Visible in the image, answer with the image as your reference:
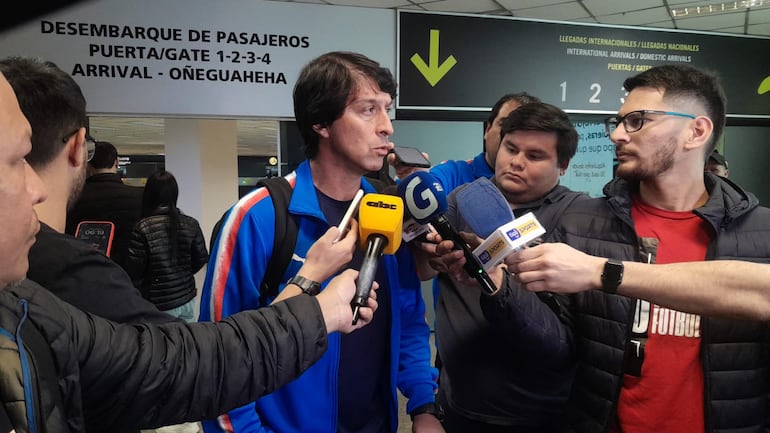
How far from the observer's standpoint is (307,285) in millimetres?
1039

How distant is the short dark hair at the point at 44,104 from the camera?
116 centimetres

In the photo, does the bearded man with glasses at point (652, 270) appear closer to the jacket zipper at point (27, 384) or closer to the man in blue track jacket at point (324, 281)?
the man in blue track jacket at point (324, 281)

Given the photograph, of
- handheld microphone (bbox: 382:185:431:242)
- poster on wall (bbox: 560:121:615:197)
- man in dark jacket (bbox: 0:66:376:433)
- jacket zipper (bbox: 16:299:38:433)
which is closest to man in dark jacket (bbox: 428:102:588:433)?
handheld microphone (bbox: 382:185:431:242)

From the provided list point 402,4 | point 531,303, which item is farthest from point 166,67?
point 531,303

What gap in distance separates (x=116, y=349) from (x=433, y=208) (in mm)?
713

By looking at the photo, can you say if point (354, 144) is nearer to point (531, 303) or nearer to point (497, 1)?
point (531, 303)

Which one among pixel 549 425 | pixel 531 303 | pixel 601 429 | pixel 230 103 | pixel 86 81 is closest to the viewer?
pixel 601 429

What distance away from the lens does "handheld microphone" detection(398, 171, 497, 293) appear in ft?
3.89

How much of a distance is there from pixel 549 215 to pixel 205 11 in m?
2.30

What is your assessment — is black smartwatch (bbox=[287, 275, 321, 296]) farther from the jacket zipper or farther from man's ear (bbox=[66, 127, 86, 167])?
man's ear (bbox=[66, 127, 86, 167])

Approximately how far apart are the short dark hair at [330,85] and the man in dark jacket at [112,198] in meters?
2.08

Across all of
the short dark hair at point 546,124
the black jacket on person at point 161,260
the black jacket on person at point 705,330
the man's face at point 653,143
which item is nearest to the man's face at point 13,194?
the black jacket on person at point 705,330

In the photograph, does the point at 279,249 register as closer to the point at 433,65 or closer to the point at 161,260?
the point at 161,260

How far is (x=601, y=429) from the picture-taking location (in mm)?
1291
